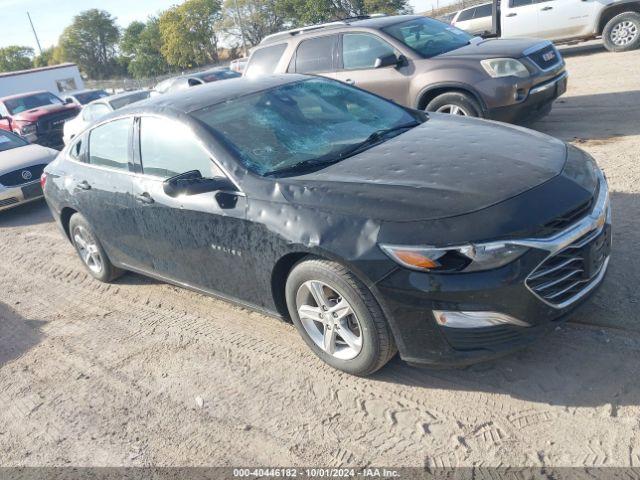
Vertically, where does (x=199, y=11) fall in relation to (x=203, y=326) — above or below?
above

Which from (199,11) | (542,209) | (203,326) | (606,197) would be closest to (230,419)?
(203,326)

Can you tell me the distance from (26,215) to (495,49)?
7.57m

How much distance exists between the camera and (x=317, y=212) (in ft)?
10.1

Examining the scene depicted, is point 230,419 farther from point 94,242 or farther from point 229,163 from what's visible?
point 94,242

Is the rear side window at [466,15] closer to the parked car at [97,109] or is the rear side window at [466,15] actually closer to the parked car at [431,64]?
the parked car at [97,109]

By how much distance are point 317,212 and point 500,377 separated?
1349 mm

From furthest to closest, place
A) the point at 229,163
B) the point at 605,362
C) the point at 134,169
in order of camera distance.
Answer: the point at 134,169, the point at 229,163, the point at 605,362

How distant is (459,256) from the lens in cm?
269

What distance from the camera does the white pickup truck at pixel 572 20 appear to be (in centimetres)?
1300

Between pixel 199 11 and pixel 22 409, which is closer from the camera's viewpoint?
pixel 22 409

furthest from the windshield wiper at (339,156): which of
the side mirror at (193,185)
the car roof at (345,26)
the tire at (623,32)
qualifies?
the tire at (623,32)

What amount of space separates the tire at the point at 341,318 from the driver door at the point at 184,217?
0.50 m

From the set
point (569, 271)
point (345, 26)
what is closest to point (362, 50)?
point (345, 26)

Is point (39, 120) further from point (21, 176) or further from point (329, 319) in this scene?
point (329, 319)
